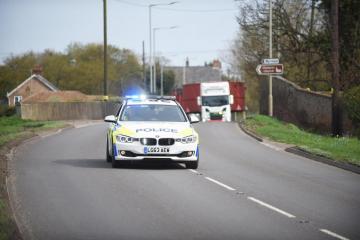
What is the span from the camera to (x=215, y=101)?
6419 cm

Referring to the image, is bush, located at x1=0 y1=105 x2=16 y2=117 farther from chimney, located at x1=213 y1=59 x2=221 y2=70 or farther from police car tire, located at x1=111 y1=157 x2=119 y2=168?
chimney, located at x1=213 y1=59 x2=221 y2=70

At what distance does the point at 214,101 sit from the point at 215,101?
0.25ft

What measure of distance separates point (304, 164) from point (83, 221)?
1203cm

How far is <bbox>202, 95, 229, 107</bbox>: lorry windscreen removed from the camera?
210 ft

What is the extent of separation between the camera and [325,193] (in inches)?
609

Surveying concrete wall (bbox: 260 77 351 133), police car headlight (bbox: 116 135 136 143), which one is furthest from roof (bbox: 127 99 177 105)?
concrete wall (bbox: 260 77 351 133)

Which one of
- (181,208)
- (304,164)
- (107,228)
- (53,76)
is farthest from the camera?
(53,76)

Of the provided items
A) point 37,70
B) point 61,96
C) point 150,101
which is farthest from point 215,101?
point 37,70

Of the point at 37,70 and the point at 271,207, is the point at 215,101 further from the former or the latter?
the point at 37,70

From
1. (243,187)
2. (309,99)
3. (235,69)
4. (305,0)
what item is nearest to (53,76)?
(235,69)

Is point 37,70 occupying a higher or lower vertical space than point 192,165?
higher

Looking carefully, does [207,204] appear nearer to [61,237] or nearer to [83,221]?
[83,221]

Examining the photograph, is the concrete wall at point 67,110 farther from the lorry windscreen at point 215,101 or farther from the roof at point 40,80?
the roof at point 40,80

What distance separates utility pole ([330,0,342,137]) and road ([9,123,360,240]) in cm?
1027
